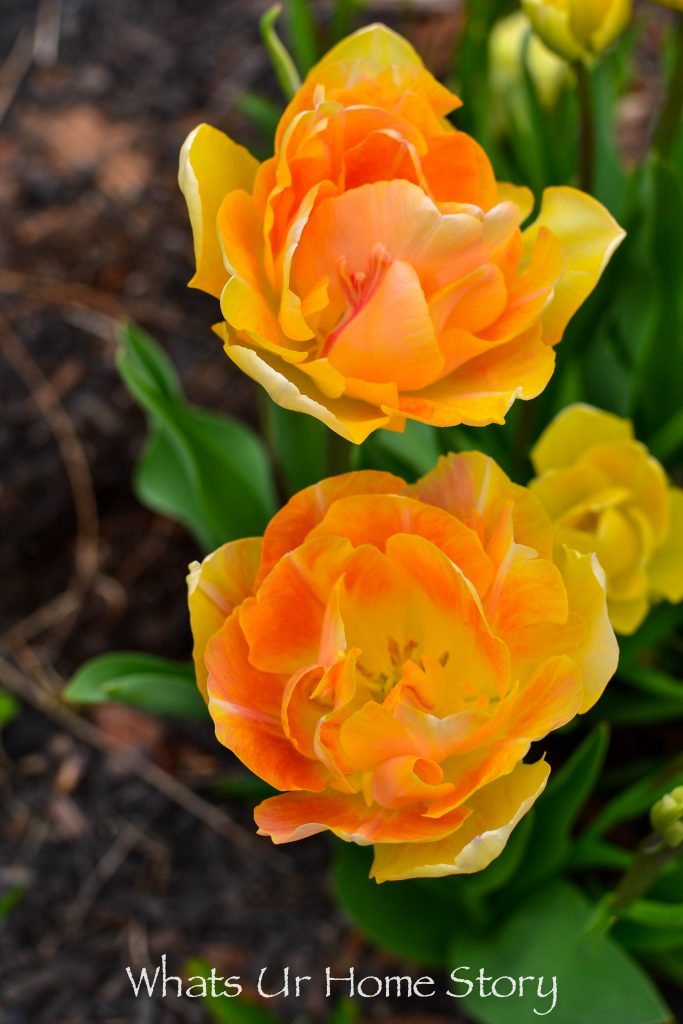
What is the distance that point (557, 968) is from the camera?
3.67 ft

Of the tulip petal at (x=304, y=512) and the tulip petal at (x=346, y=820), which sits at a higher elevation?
the tulip petal at (x=304, y=512)

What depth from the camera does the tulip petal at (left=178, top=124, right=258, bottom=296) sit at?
2.62 ft

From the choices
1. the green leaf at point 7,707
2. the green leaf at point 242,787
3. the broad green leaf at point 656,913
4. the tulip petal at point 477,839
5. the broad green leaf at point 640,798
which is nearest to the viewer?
the tulip petal at point 477,839

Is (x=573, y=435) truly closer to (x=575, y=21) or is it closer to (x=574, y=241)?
(x=574, y=241)

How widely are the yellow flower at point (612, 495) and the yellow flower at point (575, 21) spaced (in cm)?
37

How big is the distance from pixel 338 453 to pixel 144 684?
1.12ft

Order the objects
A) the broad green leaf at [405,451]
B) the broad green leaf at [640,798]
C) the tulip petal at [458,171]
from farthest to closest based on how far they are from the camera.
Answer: the broad green leaf at [405,451]
the broad green leaf at [640,798]
the tulip petal at [458,171]

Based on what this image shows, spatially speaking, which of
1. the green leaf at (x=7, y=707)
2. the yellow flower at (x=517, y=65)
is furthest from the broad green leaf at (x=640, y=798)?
the yellow flower at (x=517, y=65)

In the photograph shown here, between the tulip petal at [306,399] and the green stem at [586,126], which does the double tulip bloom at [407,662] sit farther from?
the green stem at [586,126]

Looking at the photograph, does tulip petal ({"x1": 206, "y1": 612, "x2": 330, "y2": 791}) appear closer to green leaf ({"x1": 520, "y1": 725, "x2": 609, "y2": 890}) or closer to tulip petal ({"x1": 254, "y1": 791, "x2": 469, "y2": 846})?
tulip petal ({"x1": 254, "y1": 791, "x2": 469, "y2": 846})

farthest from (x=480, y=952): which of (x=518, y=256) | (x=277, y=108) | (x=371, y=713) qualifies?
(x=277, y=108)

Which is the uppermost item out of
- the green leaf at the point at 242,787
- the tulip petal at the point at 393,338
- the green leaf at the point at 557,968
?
the tulip petal at the point at 393,338

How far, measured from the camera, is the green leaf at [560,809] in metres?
1.07

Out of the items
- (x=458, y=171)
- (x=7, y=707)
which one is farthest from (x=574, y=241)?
(x=7, y=707)
